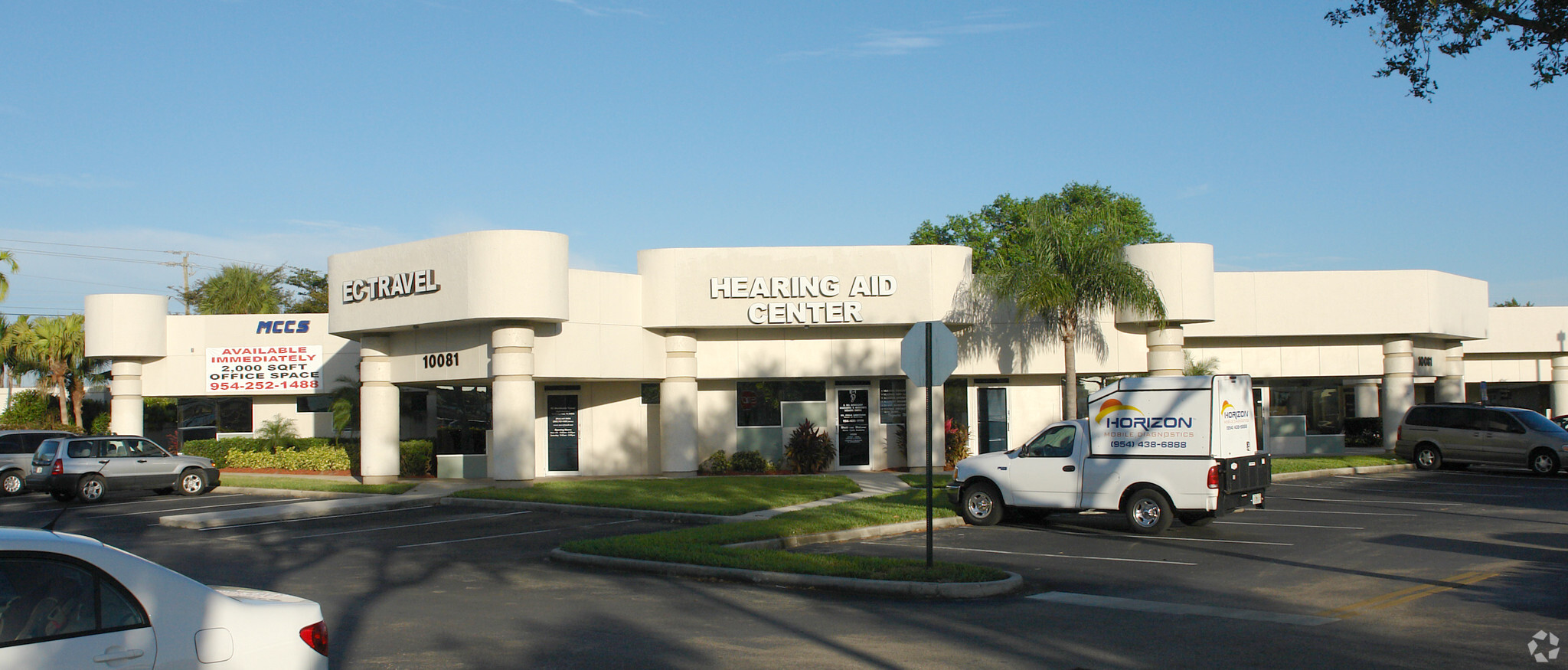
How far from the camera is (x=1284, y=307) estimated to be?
32.5 m

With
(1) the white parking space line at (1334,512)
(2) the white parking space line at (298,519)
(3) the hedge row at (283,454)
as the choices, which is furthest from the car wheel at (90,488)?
(1) the white parking space line at (1334,512)

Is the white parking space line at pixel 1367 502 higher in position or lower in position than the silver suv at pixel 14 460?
lower

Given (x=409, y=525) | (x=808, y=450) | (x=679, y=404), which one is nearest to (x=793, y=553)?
(x=409, y=525)

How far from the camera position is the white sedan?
15.9ft

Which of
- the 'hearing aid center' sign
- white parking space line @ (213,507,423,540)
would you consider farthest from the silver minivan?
white parking space line @ (213,507,423,540)

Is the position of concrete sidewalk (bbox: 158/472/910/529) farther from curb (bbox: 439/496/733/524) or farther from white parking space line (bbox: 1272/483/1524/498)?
white parking space line (bbox: 1272/483/1524/498)

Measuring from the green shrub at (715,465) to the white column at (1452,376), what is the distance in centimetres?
2419

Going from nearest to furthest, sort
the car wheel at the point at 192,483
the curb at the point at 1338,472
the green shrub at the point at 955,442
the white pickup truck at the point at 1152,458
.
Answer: the white pickup truck at the point at 1152,458 < the curb at the point at 1338,472 < the car wheel at the point at 192,483 < the green shrub at the point at 955,442

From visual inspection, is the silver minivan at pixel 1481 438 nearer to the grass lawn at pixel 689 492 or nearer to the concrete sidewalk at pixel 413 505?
the concrete sidewalk at pixel 413 505

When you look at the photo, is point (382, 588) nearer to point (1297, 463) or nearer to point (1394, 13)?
point (1394, 13)

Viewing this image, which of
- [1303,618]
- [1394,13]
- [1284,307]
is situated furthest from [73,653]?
[1284,307]

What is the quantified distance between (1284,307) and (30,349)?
46230 millimetres

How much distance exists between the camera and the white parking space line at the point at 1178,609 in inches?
388

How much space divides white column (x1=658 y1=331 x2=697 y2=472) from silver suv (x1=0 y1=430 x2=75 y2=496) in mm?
14640
